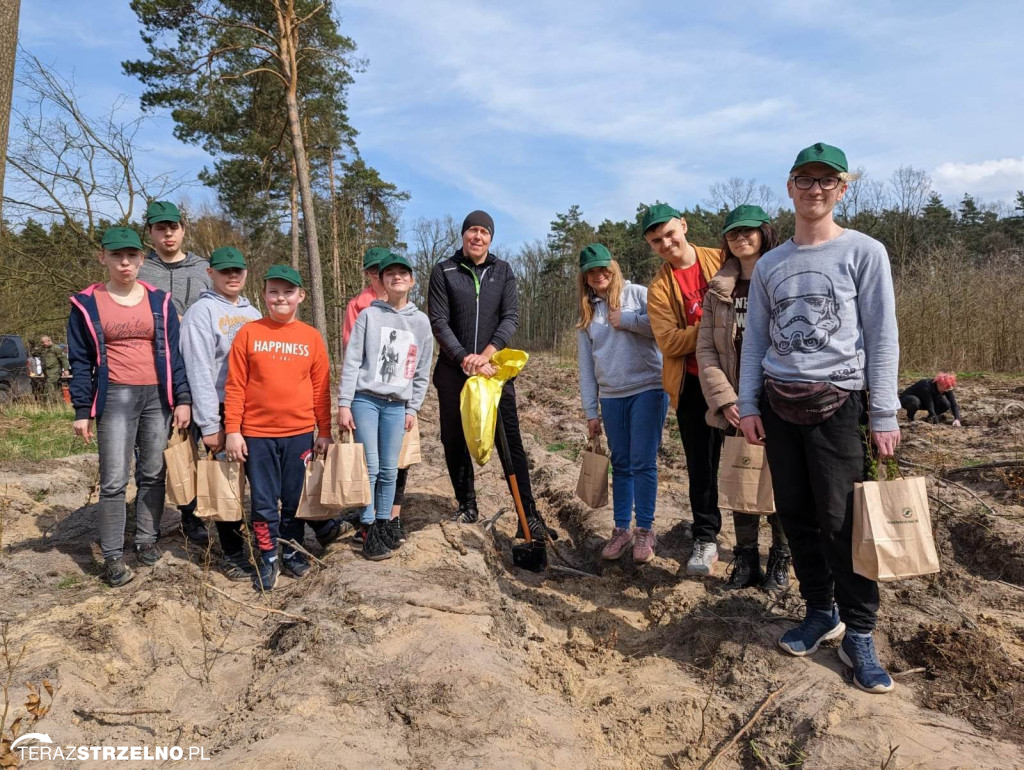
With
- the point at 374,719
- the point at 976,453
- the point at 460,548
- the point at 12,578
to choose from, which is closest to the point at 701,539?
the point at 460,548

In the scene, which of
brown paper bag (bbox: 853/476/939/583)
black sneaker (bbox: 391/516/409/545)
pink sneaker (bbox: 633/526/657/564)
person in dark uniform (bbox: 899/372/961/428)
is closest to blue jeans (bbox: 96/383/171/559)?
black sneaker (bbox: 391/516/409/545)

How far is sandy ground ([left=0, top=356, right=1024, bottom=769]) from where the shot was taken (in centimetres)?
242

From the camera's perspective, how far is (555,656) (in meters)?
3.29

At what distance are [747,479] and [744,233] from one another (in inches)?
52.0

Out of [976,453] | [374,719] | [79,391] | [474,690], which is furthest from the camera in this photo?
[976,453]

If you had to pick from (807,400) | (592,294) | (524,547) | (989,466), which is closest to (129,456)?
(524,547)

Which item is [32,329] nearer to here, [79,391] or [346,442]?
[79,391]

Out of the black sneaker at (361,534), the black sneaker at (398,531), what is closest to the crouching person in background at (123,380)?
the black sneaker at (361,534)

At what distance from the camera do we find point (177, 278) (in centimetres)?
443

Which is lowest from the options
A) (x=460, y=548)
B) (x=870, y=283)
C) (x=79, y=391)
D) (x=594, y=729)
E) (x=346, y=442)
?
(x=594, y=729)

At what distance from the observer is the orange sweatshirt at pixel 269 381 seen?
3.85m

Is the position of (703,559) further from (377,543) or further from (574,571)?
(377,543)

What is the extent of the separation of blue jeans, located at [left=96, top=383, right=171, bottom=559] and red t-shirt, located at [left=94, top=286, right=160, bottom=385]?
0.26ft

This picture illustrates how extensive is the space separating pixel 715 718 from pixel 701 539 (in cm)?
143
